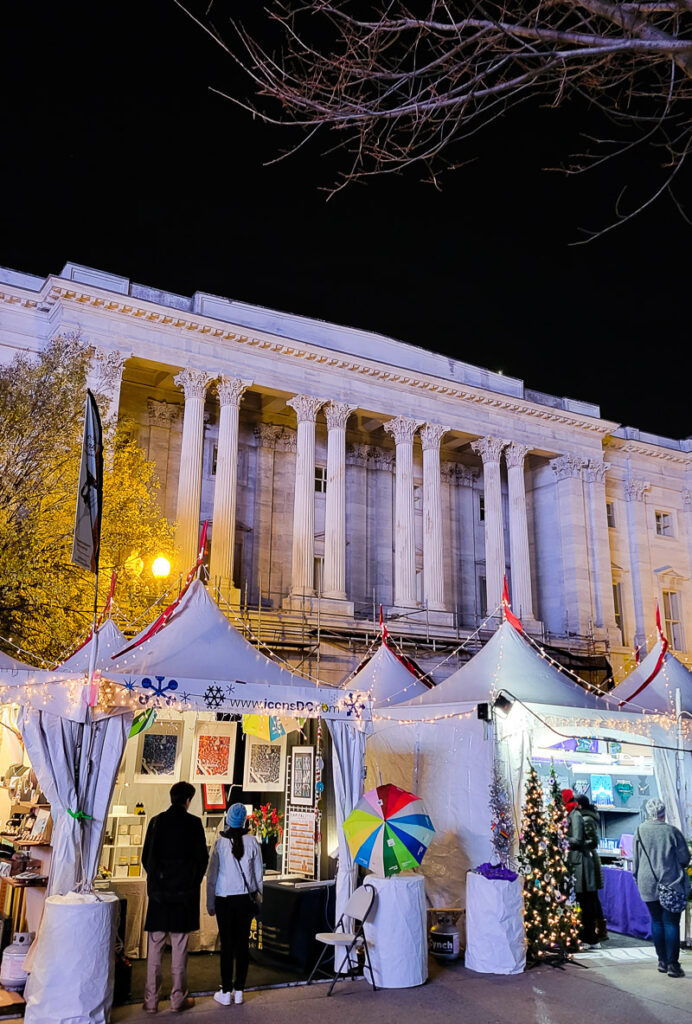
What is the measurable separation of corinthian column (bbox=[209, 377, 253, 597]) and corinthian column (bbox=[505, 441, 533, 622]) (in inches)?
519

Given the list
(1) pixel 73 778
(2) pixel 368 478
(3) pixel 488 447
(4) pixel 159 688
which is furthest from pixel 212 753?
(3) pixel 488 447

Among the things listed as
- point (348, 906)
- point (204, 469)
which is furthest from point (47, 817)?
point (204, 469)

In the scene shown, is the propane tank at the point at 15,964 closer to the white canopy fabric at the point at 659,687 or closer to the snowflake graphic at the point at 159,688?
the snowflake graphic at the point at 159,688

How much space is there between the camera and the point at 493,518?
3725cm

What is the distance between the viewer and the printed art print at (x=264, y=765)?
42.9 feet

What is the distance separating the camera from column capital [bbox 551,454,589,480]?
133 ft

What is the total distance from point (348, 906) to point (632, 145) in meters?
8.59

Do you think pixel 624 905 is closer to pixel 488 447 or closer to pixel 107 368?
pixel 107 368

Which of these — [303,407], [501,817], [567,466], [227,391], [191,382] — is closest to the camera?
[501,817]

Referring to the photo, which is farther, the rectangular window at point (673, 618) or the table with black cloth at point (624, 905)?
the rectangular window at point (673, 618)

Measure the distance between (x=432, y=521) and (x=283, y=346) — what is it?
9.47 meters

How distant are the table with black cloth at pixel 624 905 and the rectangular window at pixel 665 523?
33.2 m

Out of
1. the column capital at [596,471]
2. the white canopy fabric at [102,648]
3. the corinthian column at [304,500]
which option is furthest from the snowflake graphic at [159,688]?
the column capital at [596,471]

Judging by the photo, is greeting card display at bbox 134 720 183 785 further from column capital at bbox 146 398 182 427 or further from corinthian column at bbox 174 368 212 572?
column capital at bbox 146 398 182 427
